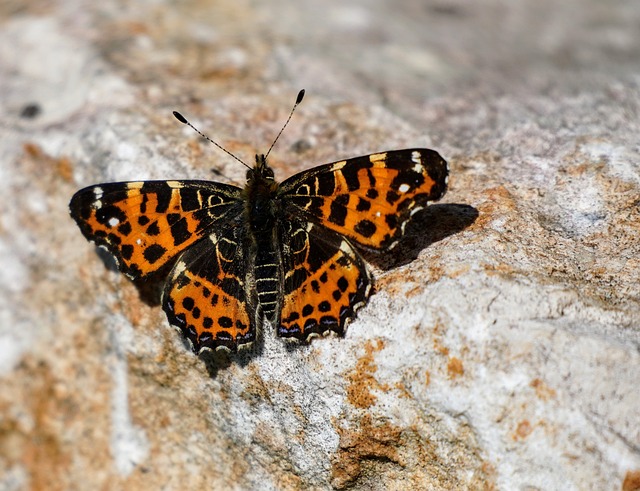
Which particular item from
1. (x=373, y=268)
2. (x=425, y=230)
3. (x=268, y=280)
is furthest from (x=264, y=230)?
(x=425, y=230)

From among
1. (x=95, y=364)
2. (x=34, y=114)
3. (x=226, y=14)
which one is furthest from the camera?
(x=226, y=14)

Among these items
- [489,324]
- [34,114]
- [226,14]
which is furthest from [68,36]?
[489,324]

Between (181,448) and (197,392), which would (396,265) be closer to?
(197,392)

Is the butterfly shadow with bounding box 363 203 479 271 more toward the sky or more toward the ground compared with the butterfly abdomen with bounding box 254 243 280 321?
more toward the sky

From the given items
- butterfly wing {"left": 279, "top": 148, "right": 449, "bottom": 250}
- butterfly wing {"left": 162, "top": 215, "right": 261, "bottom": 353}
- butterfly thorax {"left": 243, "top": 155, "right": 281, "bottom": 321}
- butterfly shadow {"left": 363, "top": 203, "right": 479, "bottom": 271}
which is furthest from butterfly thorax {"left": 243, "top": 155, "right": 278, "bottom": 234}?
butterfly shadow {"left": 363, "top": 203, "right": 479, "bottom": 271}

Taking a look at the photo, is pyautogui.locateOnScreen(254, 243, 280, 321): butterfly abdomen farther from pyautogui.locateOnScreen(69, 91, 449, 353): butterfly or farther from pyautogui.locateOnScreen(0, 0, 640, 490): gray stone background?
pyautogui.locateOnScreen(0, 0, 640, 490): gray stone background

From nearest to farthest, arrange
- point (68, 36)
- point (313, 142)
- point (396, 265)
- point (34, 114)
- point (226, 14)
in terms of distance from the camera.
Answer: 1. point (396, 265)
2. point (313, 142)
3. point (34, 114)
4. point (68, 36)
5. point (226, 14)

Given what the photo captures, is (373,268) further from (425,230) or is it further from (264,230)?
(264,230)
